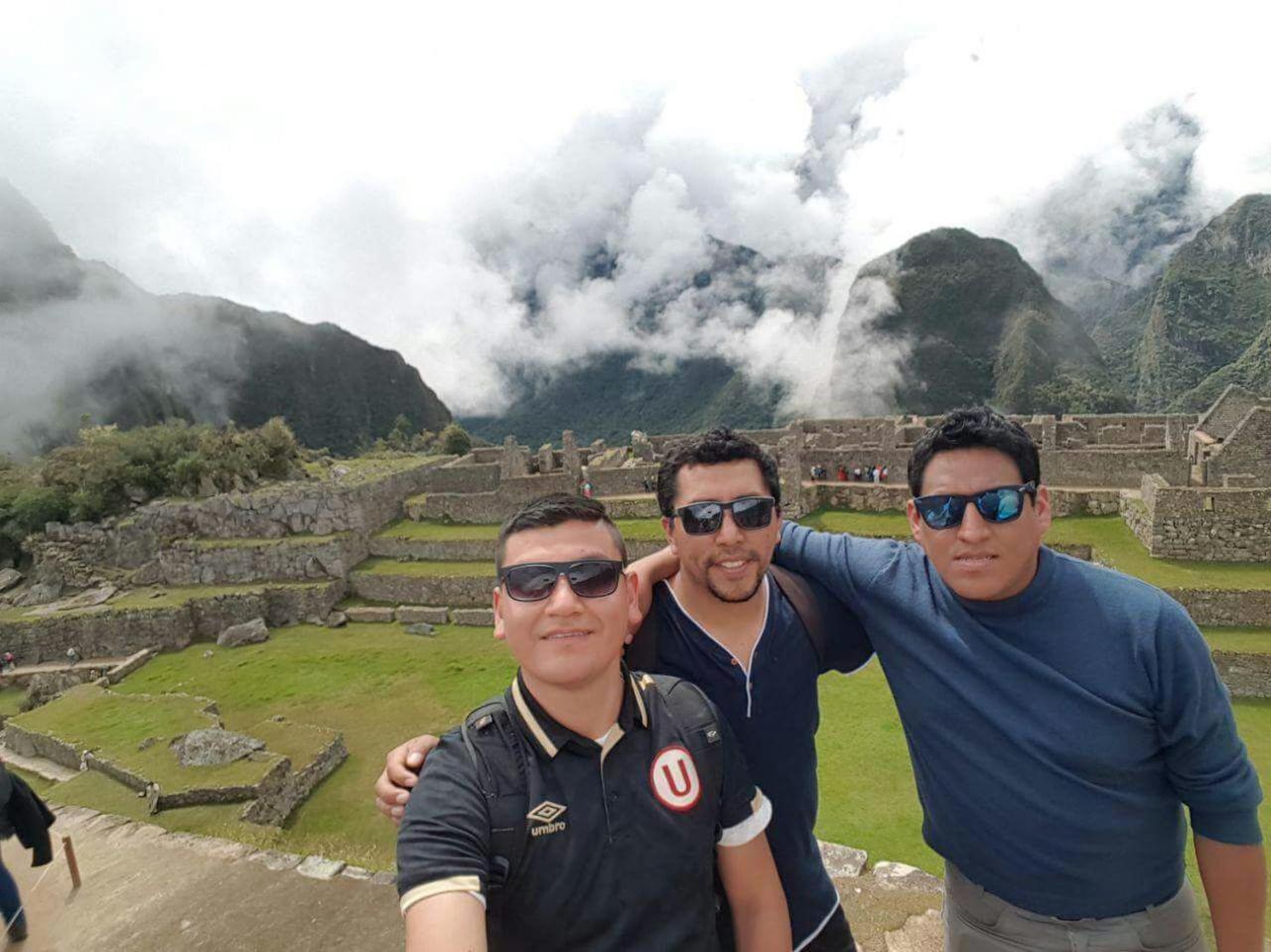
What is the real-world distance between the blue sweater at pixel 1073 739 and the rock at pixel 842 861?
2.47 m

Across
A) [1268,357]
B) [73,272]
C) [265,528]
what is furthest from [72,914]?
[73,272]

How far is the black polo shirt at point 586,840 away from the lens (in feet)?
4.56

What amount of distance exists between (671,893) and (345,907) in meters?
2.92

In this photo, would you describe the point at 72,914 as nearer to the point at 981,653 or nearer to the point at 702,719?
the point at 702,719

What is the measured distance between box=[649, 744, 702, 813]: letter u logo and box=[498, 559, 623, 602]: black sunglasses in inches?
17.4

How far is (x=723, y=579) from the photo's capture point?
2.09 meters

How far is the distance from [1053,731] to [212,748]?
30.6 ft

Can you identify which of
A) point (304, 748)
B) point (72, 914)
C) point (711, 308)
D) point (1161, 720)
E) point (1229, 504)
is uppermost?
point (711, 308)

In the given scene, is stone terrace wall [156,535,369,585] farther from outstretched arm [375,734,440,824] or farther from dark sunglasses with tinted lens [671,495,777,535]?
dark sunglasses with tinted lens [671,495,777,535]

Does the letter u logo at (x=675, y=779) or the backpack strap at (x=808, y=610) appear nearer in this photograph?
the letter u logo at (x=675, y=779)

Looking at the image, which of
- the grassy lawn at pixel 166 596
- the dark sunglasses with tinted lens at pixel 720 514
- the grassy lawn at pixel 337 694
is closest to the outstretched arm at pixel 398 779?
the dark sunglasses with tinted lens at pixel 720 514

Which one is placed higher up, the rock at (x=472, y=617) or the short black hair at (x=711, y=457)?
the short black hair at (x=711, y=457)

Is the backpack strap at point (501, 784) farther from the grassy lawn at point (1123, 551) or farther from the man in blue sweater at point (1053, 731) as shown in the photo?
the grassy lawn at point (1123, 551)

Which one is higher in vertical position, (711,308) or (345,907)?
(711,308)
